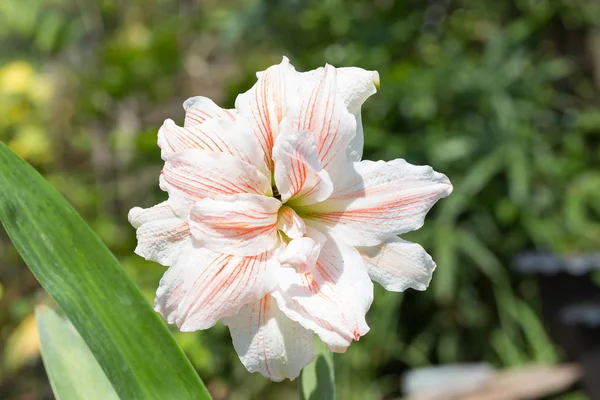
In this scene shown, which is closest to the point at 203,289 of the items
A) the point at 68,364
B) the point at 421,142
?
the point at 68,364

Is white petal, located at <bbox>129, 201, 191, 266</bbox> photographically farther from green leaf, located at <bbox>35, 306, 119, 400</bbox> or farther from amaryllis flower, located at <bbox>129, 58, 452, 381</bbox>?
green leaf, located at <bbox>35, 306, 119, 400</bbox>

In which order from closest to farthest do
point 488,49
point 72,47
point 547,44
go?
1. point 488,49
2. point 547,44
3. point 72,47

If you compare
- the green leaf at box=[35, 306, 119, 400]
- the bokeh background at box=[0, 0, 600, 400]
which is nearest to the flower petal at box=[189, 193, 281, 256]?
the green leaf at box=[35, 306, 119, 400]

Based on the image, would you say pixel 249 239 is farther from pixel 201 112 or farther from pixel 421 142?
pixel 421 142

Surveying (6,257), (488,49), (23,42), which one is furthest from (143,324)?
(23,42)

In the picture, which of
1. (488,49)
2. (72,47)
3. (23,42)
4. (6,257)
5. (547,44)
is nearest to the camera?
(6,257)

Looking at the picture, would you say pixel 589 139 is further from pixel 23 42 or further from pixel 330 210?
pixel 23 42

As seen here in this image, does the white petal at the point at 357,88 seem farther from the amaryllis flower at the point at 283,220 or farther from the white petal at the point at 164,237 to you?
the white petal at the point at 164,237
